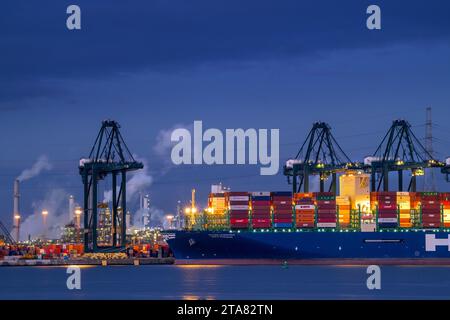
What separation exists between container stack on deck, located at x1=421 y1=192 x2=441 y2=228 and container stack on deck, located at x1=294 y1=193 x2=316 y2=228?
12302 mm

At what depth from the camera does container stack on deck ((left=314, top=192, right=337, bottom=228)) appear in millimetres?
106812

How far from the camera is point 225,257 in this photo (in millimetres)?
111250

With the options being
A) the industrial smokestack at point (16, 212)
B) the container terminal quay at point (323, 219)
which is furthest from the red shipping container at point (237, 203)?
the industrial smokestack at point (16, 212)

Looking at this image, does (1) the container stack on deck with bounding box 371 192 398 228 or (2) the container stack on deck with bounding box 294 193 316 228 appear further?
(1) the container stack on deck with bounding box 371 192 398 228

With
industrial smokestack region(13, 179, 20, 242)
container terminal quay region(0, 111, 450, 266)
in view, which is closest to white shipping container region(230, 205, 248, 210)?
container terminal quay region(0, 111, 450, 266)

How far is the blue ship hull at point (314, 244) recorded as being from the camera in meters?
108

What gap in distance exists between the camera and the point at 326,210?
107 m

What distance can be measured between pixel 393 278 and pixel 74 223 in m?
112

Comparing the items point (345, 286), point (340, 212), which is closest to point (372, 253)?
point (340, 212)

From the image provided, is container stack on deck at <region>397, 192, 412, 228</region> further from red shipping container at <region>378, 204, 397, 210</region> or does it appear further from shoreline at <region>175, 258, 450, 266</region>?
Answer: shoreline at <region>175, 258, 450, 266</region>

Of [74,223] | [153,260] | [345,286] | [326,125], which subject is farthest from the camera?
[74,223]

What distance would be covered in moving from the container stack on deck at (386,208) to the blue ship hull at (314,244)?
2.14 metres

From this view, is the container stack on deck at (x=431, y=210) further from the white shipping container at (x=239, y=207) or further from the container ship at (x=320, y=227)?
the white shipping container at (x=239, y=207)
